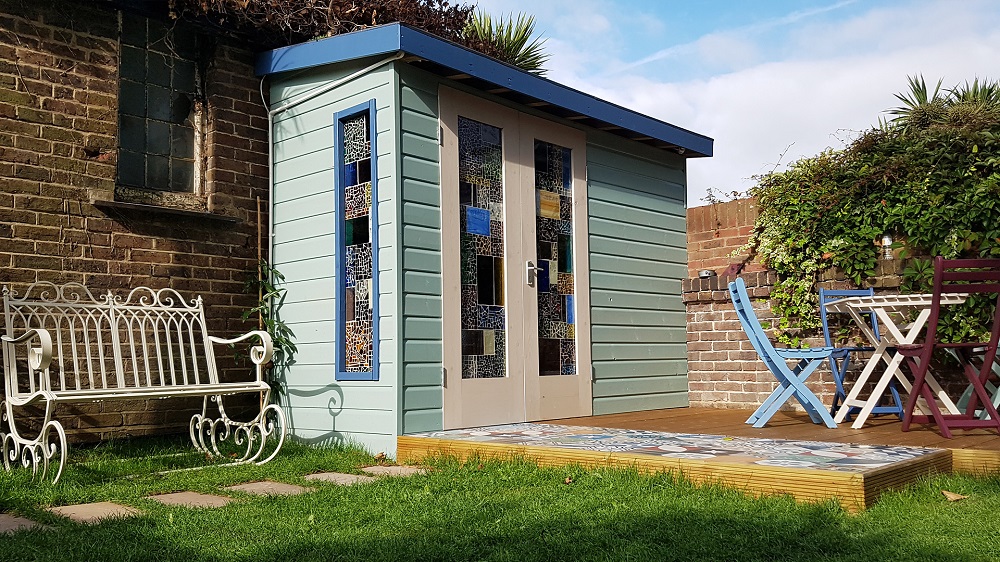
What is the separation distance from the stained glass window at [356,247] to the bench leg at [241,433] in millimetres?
561

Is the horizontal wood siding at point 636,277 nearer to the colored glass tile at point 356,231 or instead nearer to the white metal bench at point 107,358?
the colored glass tile at point 356,231

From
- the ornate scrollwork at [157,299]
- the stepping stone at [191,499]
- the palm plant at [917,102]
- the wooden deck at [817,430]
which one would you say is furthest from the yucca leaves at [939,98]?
the stepping stone at [191,499]

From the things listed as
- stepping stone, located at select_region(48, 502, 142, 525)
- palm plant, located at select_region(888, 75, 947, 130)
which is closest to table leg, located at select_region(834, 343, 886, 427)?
stepping stone, located at select_region(48, 502, 142, 525)

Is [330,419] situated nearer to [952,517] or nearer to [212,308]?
[212,308]

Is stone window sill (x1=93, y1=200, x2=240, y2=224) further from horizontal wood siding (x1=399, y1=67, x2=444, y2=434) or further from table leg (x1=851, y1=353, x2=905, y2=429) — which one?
table leg (x1=851, y1=353, x2=905, y2=429)

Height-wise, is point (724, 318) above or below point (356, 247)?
below

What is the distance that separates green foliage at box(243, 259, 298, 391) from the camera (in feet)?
19.3

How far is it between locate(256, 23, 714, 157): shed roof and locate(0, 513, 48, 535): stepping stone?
313 centimetres

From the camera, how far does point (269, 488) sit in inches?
164

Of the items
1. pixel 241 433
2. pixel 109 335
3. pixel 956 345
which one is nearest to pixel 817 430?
pixel 956 345

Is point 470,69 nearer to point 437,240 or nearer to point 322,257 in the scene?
point 437,240

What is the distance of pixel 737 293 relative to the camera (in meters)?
5.53

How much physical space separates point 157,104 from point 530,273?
9.13ft

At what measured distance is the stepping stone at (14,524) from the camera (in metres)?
3.24
